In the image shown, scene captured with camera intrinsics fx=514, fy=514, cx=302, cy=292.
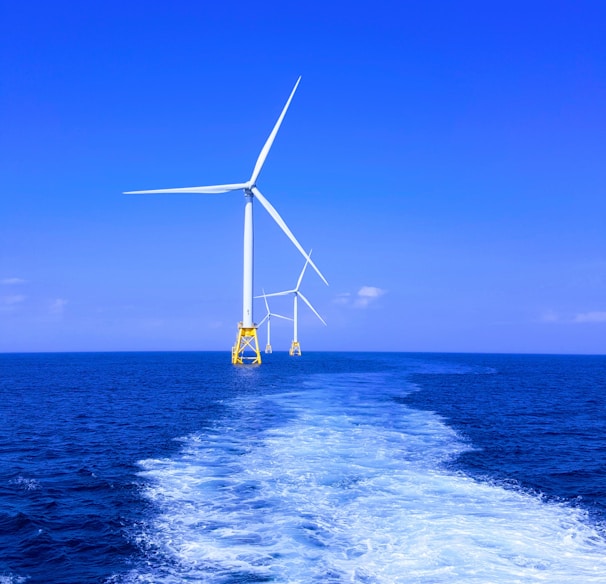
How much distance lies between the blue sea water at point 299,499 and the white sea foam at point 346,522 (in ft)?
0.29

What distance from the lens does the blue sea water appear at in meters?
18.0

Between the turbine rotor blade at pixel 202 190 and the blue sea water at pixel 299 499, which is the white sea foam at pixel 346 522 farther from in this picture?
the turbine rotor blade at pixel 202 190

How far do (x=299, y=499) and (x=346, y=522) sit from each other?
3728 mm

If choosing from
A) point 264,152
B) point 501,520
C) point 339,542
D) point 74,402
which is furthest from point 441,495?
point 264,152

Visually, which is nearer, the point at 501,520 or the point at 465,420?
the point at 501,520

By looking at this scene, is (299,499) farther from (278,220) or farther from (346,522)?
(278,220)

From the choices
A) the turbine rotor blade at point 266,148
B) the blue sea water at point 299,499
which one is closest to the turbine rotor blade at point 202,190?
the turbine rotor blade at point 266,148

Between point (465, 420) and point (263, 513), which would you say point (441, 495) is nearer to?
point (263, 513)

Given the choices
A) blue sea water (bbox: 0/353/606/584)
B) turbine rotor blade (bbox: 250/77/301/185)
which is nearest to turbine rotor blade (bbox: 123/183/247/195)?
turbine rotor blade (bbox: 250/77/301/185)

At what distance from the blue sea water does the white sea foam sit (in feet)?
0.29

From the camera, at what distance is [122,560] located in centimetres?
1852

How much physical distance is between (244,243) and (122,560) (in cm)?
9704

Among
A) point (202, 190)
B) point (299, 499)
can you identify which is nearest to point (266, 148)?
point (202, 190)

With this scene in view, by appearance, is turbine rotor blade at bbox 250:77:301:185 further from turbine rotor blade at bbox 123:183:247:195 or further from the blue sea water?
the blue sea water
